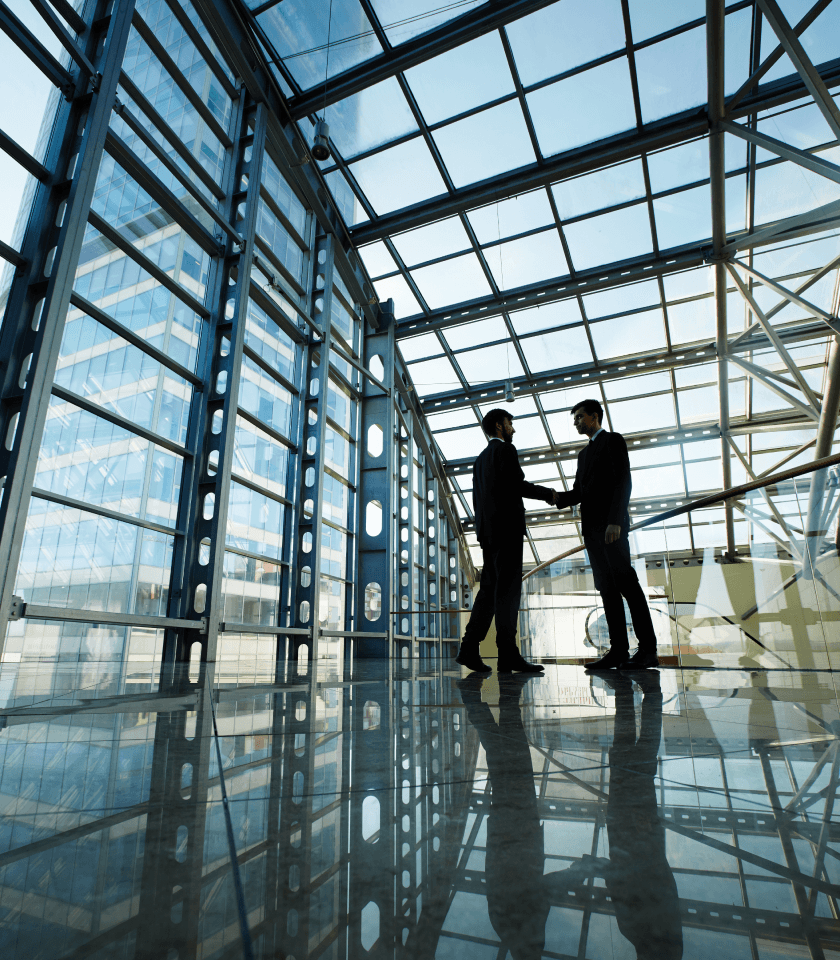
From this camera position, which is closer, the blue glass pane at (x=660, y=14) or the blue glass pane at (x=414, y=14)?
the blue glass pane at (x=660, y=14)

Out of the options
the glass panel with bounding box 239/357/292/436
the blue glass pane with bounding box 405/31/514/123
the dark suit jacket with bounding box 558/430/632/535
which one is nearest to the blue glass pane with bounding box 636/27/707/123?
the blue glass pane with bounding box 405/31/514/123

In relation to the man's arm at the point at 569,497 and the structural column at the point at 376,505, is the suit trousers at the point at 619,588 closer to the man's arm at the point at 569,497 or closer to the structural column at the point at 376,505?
the man's arm at the point at 569,497

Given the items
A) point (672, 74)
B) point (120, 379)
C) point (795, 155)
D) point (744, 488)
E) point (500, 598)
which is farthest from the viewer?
point (672, 74)

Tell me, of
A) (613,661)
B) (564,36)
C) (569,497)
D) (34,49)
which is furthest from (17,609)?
(564,36)

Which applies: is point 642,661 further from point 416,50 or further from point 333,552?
point 416,50

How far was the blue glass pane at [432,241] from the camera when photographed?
13.7 metres

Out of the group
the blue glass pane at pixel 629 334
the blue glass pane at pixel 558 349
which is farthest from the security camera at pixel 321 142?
the blue glass pane at pixel 629 334

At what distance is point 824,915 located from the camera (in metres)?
0.46

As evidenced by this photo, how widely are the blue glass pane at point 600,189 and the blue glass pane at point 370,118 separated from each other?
3570 mm

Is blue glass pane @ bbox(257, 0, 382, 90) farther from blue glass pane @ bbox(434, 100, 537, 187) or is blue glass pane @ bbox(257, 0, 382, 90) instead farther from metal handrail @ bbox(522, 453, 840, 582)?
metal handrail @ bbox(522, 453, 840, 582)

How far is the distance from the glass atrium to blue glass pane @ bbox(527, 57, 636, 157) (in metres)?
0.07

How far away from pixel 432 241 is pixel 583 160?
12.5ft

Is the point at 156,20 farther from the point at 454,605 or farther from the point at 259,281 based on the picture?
the point at 454,605

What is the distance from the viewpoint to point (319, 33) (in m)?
10.6
